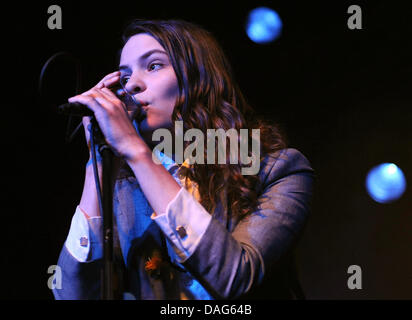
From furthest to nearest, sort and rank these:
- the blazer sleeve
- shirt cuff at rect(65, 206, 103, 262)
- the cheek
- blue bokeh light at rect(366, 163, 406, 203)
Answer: blue bokeh light at rect(366, 163, 406, 203)
the cheek
shirt cuff at rect(65, 206, 103, 262)
the blazer sleeve

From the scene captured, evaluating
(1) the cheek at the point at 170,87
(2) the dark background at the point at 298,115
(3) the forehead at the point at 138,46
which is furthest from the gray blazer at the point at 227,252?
(2) the dark background at the point at 298,115

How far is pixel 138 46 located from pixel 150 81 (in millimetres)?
158

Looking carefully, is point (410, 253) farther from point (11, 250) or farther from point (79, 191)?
point (11, 250)

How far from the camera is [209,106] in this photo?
1.50 meters

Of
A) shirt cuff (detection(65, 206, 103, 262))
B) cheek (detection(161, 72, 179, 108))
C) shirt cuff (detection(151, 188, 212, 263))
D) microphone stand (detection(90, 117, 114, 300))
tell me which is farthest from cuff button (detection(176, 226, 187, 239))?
cheek (detection(161, 72, 179, 108))

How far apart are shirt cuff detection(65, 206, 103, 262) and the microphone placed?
318 mm

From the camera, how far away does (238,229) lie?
1.24 metres

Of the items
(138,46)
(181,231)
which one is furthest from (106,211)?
(138,46)

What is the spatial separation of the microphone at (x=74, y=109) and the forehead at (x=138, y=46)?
0.40 m

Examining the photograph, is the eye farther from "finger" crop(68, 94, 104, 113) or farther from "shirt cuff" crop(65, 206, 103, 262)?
→ "shirt cuff" crop(65, 206, 103, 262)

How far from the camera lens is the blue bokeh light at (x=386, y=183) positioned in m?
2.59

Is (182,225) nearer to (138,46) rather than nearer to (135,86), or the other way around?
(135,86)

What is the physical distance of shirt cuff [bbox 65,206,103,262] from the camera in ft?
4.18

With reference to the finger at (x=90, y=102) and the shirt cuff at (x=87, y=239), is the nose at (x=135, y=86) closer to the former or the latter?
the finger at (x=90, y=102)
